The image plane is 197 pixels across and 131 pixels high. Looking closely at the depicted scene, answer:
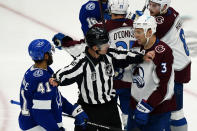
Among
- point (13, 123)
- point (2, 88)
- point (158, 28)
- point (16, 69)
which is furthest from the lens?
point (16, 69)

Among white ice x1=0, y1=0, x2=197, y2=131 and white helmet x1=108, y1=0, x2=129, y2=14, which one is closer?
white helmet x1=108, y1=0, x2=129, y2=14

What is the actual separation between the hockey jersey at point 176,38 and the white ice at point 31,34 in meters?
0.92

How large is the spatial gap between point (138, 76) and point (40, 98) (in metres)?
0.70

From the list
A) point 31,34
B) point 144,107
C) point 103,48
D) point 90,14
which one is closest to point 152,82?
point 144,107

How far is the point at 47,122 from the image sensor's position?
8.98 feet

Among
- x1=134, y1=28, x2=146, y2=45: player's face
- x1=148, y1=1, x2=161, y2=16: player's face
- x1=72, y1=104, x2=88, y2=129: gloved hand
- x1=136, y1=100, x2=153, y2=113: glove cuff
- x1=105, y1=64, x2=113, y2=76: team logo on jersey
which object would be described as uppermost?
x1=148, y1=1, x2=161, y2=16: player's face

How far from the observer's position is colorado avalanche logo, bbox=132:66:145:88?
2798mm

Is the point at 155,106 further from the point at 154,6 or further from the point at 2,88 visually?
the point at 2,88

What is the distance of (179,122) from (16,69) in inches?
101

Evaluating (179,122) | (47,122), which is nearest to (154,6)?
(179,122)

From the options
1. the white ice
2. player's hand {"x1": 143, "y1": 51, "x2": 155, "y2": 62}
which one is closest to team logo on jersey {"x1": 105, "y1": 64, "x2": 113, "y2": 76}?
player's hand {"x1": 143, "y1": 51, "x2": 155, "y2": 62}

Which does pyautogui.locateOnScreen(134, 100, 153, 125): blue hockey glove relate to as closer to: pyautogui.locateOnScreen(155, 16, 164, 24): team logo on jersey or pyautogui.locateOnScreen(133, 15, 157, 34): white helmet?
pyautogui.locateOnScreen(133, 15, 157, 34): white helmet

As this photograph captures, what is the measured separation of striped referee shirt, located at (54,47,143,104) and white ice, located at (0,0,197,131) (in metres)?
1.37

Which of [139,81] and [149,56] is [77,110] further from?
[149,56]
